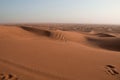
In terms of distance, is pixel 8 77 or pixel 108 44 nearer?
pixel 8 77

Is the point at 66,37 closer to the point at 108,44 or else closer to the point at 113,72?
the point at 108,44

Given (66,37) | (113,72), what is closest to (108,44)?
(66,37)

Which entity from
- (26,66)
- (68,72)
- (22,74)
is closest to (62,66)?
(68,72)

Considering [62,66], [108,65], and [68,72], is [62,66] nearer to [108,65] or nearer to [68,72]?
[68,72]

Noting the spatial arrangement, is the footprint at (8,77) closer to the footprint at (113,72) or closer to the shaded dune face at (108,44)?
the footprint at (113,72)

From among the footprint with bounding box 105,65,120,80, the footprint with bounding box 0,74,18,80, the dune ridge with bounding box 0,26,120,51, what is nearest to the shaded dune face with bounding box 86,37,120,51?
the dune ridge with bounding box 0,26,120,51

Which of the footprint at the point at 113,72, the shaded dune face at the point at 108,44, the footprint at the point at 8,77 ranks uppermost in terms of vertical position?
the footprint at the point at 8,77

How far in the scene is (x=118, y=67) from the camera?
781 cm

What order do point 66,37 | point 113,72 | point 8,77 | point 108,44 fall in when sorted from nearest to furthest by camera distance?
point 8,77
point 113,72
point 108,44
point 66,37

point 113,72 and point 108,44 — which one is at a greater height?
point 113,72

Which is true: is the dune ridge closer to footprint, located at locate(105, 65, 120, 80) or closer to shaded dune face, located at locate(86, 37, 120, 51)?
shaded dune face, located at locate(86, 37, 120, 51)

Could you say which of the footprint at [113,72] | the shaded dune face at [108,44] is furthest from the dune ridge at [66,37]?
the footprint at [113,72]

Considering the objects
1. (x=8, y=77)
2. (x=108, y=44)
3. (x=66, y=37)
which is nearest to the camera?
(x=8, y=77)

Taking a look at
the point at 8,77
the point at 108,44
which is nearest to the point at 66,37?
the point at 108,44
